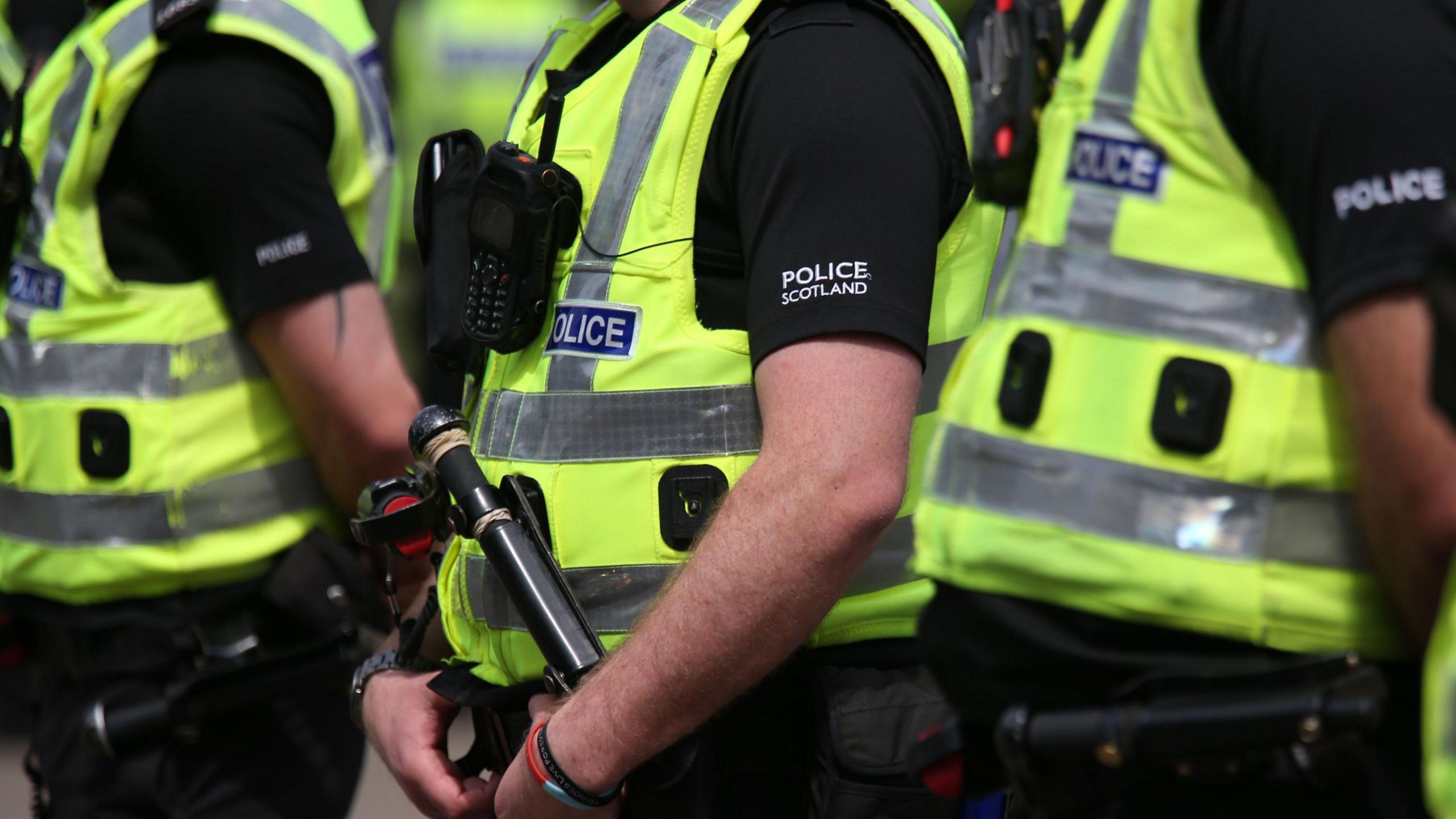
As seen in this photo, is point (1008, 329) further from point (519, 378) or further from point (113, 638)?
point (113, 638)

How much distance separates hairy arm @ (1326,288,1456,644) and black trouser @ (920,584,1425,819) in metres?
0.12

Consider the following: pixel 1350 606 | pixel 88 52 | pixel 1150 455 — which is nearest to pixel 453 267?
pixel 88 52

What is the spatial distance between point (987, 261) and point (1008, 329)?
1.69 feet

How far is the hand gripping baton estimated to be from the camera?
1.81 metres

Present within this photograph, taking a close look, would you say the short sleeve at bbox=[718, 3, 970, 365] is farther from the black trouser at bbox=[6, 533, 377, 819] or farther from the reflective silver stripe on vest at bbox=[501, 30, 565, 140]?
the black trouser at bbox=[6, 533, 377, 819]

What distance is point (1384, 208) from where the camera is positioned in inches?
46.4

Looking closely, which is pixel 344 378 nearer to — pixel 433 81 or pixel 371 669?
pixel 371 669

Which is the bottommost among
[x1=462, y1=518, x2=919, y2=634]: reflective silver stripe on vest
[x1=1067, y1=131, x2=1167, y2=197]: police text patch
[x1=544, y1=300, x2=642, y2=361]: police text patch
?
[x1=462, y1=518, x2=919, y2=634]: reflective silver stripe on vest

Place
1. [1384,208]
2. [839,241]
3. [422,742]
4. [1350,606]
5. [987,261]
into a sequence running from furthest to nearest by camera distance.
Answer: [422,742] → [987,261] → [839,241] → [1350,606] → [1384,208]

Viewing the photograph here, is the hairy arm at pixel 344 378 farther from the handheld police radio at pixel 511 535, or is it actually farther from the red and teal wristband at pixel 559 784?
the red and teal wristband at pixel 559 784

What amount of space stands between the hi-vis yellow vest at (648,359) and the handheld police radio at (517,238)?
3 cm

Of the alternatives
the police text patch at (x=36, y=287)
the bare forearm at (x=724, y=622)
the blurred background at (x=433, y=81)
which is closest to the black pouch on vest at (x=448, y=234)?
the bare forearm at (x=724, y=622)

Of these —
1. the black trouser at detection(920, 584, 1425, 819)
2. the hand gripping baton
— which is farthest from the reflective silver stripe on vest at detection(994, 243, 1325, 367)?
the hand gripping baton

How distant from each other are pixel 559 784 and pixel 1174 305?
917 millimetres
